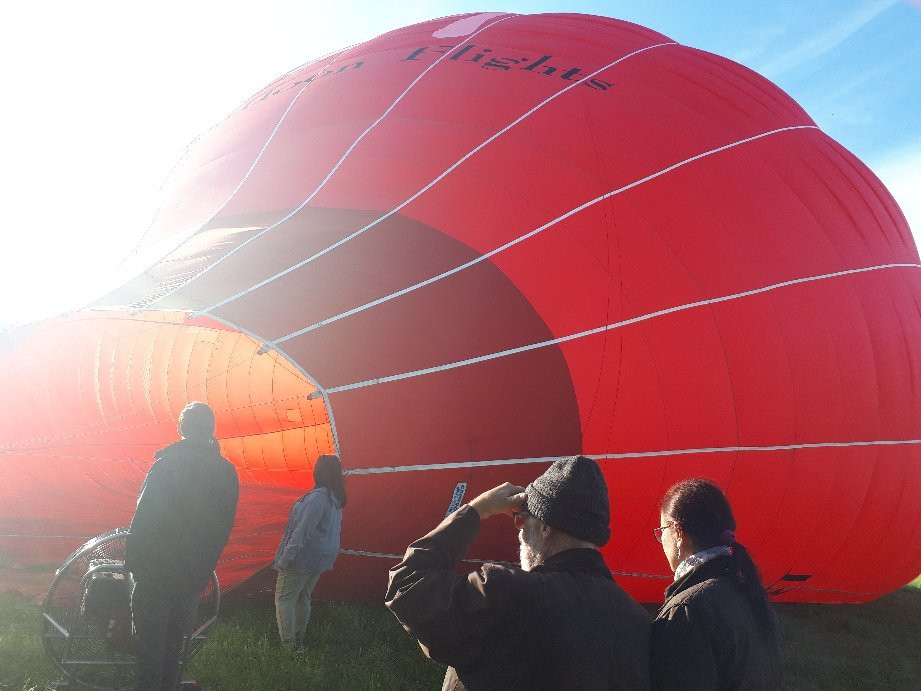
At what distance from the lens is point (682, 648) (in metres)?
1.50

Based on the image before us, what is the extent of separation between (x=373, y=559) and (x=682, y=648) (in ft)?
7.81

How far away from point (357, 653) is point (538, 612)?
269 cm

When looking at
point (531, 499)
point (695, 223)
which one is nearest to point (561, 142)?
point (695, 223)

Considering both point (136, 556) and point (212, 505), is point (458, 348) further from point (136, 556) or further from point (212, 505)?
point (136, 556)

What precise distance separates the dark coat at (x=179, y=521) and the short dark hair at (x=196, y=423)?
1.3 inches

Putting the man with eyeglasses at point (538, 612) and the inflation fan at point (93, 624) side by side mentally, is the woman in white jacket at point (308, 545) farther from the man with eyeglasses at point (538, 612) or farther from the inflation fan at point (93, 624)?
the man with eyeglasses at point (538, 612)

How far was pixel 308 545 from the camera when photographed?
11.8 feet

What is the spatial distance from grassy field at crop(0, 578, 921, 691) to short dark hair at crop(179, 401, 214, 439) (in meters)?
1.16

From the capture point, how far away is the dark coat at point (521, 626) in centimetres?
134

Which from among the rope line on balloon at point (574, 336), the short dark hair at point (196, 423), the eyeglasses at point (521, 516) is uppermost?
the rope line on balloon at point (574, 336)

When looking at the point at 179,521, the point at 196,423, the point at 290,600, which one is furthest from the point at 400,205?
the point at 290,600

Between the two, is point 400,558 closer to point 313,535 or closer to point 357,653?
point 313,535

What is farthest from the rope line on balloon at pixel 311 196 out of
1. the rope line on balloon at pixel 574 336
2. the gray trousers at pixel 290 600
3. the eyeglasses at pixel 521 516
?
the eyeglasses at pixel 521 516

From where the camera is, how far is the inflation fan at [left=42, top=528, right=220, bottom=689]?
9.89 ft
